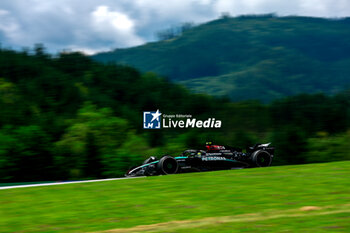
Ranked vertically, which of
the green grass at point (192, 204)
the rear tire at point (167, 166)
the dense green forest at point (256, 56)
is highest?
the dense green forest at point (256, 56)

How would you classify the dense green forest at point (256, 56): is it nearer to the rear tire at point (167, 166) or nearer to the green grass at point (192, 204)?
the rear tire at point (167, 166)

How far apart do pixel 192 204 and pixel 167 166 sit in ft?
18.7

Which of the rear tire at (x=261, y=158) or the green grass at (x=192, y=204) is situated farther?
the rear tire at (x=261, y=158)

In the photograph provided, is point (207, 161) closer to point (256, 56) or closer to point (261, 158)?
point (261, 158)

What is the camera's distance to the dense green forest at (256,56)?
106 m

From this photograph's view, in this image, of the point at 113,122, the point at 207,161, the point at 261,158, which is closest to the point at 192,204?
the point at 207,161

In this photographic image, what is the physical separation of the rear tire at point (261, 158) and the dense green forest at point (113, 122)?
1084 cm

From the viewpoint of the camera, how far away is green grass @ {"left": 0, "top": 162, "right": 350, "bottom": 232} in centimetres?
678

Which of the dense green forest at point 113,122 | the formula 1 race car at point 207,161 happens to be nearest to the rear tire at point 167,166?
the formula 1 race car at point 207,161

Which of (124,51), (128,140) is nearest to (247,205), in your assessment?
(128,140)

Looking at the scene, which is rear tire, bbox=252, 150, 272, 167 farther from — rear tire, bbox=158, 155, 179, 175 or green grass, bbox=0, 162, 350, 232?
green grass, bbox=0, 162, 350, 232

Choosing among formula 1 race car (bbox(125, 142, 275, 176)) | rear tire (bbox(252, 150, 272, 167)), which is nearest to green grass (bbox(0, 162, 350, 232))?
formula 1 race car (bbox(125, 142, 275, 176))

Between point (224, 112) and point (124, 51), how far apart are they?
112521 mm

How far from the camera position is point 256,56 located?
133750 millimetres
